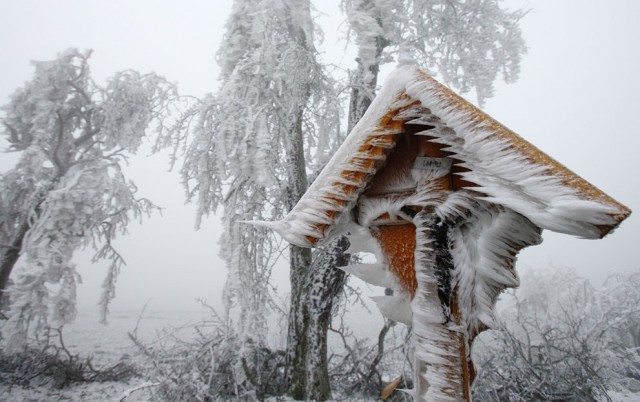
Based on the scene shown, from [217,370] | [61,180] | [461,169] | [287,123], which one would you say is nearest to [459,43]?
[287,123]

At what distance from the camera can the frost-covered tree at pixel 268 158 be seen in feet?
15.5

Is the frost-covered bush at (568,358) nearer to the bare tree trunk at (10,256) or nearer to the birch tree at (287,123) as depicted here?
the birch tree at (287,123)

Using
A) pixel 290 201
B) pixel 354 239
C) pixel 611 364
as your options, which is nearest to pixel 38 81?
pixel 290 201

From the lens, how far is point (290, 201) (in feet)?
19.2

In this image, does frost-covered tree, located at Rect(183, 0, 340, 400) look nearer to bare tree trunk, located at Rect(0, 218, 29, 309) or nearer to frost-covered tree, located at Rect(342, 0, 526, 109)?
frost-covered tree, located at Rect(342, 0, 526, 109)

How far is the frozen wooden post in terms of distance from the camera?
1.30 metres

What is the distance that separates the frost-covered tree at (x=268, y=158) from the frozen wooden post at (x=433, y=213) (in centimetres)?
271

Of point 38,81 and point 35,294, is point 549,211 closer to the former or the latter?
point 35,294

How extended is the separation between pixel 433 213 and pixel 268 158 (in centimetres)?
319

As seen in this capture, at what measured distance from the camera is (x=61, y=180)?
7996 millimetres

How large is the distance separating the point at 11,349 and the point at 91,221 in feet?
9.42

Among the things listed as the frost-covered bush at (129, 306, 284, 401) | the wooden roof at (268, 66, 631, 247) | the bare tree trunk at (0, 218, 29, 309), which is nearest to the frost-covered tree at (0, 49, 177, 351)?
the bare tree trunk at (0, 218, 29, 309)

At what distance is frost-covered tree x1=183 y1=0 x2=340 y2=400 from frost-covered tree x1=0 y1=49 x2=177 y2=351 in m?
2.84

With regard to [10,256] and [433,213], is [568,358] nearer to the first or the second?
[433,213]
